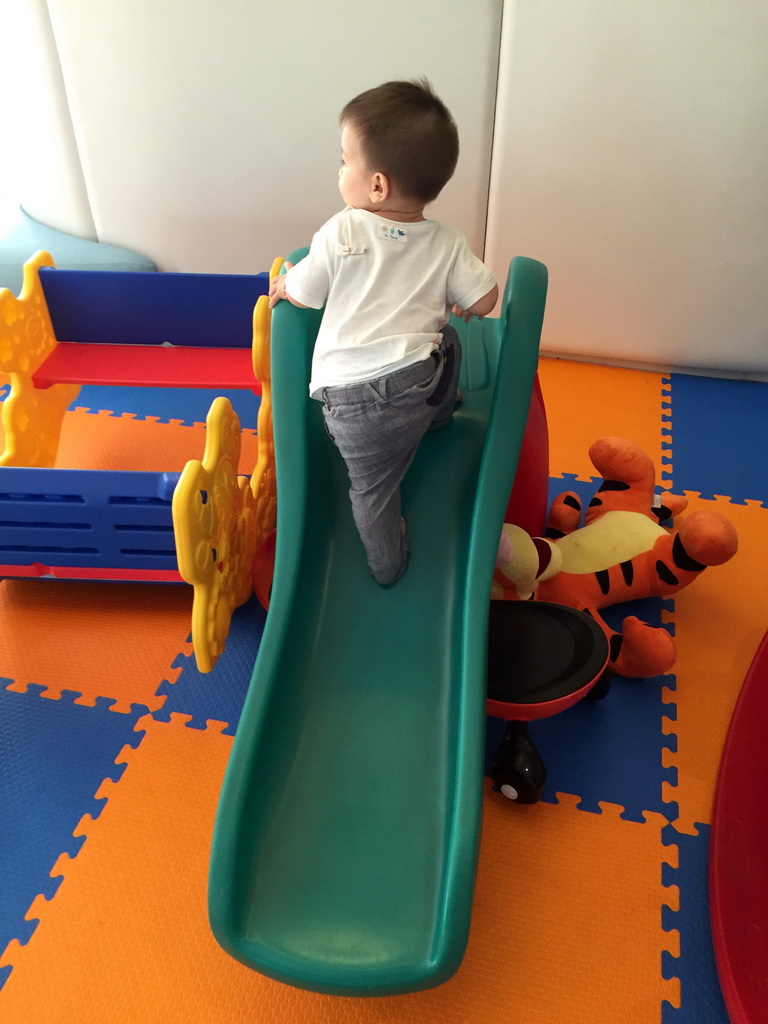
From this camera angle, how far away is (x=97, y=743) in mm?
1344

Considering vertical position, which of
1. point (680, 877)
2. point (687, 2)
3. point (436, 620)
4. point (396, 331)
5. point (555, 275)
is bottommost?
point (680, 877)

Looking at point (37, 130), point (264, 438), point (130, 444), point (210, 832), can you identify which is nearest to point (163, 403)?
point (130, 444)

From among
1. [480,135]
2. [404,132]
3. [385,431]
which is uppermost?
[404,132]

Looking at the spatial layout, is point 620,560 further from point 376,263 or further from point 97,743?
point 97,743

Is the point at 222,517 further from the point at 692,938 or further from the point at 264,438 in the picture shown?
the point at 692,938

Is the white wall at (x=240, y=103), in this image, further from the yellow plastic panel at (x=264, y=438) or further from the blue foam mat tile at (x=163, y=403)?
the yellow plastic panel at (x=264, y=438)

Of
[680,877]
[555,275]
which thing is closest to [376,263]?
[680,877]

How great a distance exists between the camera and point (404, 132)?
3.44 feet

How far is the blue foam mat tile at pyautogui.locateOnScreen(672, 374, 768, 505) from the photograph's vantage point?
1.92 metres

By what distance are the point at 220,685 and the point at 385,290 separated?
2.62 ft

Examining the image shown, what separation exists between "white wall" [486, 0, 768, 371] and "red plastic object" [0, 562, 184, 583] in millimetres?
1388

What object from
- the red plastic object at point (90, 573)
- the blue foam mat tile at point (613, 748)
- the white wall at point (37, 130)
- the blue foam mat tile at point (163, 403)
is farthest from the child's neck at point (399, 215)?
the white wall at point (37, 130)

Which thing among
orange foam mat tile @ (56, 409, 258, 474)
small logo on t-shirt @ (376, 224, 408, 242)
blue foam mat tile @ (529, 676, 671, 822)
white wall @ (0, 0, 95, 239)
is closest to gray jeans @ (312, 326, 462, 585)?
small logo on t-shirt @ (376, 224, 408, 242)

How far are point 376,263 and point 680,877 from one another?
1.07 m
